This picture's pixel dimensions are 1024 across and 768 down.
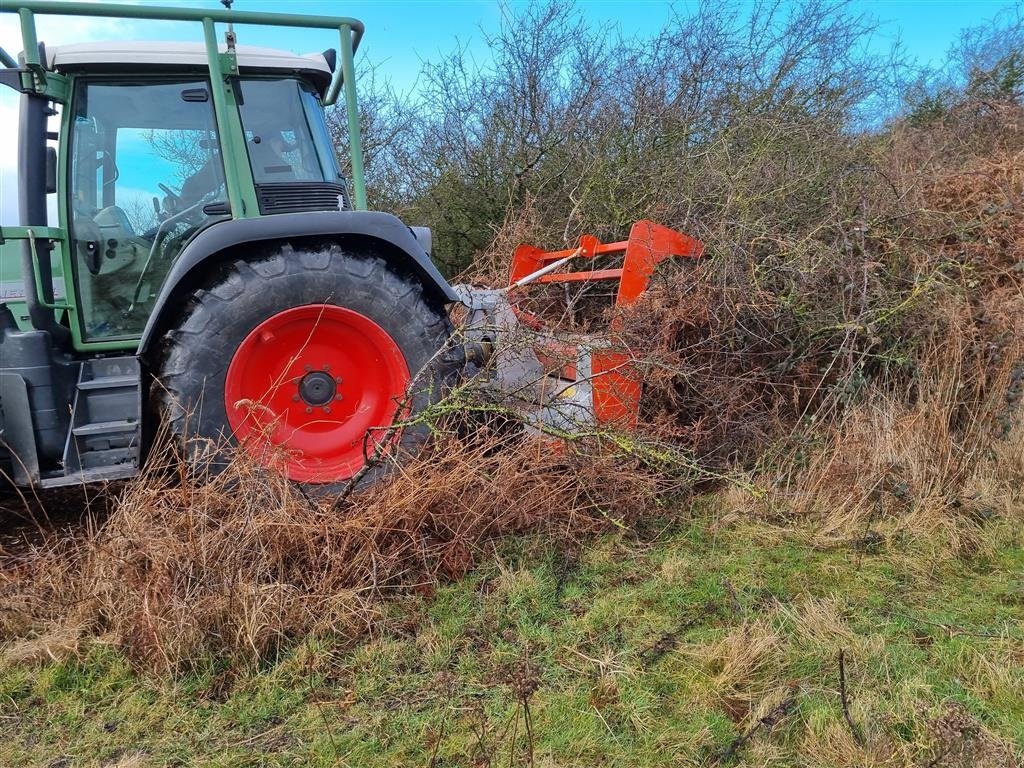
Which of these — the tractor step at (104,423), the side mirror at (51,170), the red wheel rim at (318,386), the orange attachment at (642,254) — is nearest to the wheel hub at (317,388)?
the red wheel rim at (318,386)

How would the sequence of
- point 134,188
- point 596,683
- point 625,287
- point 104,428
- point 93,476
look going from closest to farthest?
point 596,683 → point 93,476 → point 104,428 → point 134,188 → point 625,287

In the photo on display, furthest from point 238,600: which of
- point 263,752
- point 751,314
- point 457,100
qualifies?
point 457,100

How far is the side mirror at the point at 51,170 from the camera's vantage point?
121 inches

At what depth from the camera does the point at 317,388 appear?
324 centimetres

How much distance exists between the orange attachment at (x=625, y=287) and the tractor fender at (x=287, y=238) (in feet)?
2.61

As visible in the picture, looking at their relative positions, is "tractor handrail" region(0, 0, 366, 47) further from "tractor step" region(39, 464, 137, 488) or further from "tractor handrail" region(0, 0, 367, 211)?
"tractor step" region(39, 464, 137, 488)

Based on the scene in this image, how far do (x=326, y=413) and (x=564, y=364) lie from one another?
3.76 feet

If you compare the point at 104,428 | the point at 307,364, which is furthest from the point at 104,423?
the point at 307,364

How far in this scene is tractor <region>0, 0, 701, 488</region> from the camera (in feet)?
9.63

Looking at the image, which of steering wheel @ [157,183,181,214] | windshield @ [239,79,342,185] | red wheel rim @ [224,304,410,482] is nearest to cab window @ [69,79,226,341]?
steering wheel @ [157,183,181,214]

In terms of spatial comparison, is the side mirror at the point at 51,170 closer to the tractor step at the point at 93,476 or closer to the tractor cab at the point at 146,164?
the tractor cab at the point at 146,164

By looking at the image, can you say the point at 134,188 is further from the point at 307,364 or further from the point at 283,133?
the point at 307,364

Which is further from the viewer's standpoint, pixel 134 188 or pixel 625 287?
pixel 625 287

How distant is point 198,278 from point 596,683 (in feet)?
7.50
